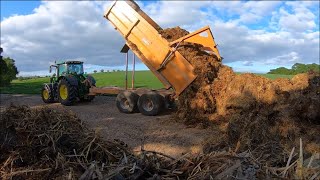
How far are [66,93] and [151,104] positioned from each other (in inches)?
209

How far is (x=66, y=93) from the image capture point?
1762 cm

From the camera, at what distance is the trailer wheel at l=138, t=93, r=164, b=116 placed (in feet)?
45.2

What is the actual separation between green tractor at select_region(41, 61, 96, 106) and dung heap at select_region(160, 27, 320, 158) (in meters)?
6.64

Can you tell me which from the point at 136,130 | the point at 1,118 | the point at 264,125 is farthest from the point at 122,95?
the point at 1,118

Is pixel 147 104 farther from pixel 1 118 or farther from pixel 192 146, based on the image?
pixel 1 118

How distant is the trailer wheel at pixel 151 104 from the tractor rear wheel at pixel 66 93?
4347 mm

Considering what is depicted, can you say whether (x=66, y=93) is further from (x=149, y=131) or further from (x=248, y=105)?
(x=248, y=105)

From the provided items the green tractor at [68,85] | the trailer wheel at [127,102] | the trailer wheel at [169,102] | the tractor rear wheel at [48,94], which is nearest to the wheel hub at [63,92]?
the green tractor at [68,85]

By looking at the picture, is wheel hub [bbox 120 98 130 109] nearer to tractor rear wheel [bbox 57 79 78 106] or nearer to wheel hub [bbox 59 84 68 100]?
tractor rear wheel [bbox 57 79 78 106]

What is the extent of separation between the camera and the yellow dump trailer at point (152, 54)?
12.1 metres

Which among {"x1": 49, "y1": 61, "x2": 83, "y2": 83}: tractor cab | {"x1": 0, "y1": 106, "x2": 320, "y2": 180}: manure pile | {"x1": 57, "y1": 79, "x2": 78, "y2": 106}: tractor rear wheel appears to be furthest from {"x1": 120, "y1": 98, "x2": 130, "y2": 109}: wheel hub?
{"x1": 0, "y1": 106, "x2": 320, "y2": 180}: manure pile

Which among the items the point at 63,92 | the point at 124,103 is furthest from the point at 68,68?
the point at 124,103

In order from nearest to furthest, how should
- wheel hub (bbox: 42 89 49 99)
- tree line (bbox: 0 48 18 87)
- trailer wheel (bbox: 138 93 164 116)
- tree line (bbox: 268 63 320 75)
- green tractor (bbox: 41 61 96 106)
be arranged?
tree line (bbox: 268 63 320 75) < trailer wheel (bbox: 138 93 164 116) < green tractor (bbox: 41 61 96 106) < wheel hub (bbox: 42 89 49 99) < tree line (bbox: 0 48 18 87)

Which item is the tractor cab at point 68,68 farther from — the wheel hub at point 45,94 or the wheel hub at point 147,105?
the wheel hub at point 147,105
